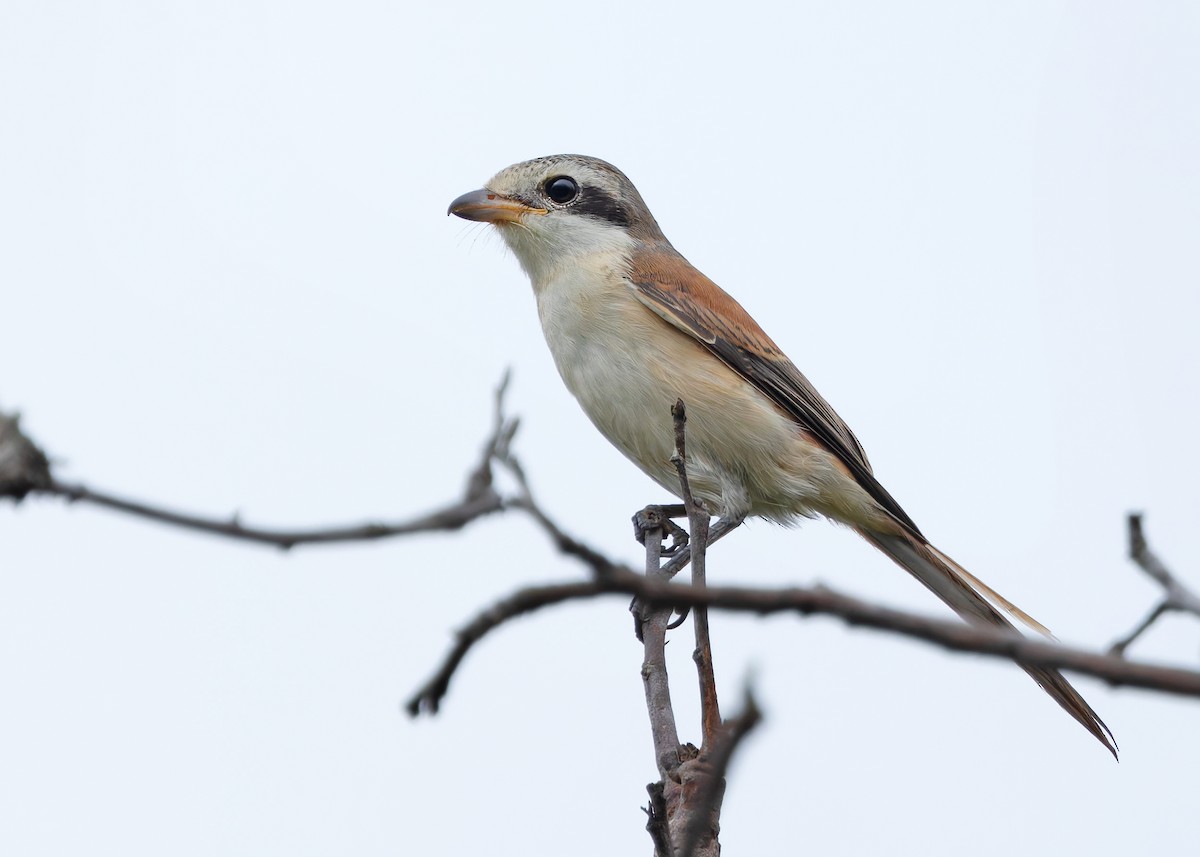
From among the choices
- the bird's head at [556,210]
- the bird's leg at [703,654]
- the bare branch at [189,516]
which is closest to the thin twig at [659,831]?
the bird's leg at [703,654]

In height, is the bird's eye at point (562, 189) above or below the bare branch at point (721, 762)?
above

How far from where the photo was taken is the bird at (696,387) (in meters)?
5.98

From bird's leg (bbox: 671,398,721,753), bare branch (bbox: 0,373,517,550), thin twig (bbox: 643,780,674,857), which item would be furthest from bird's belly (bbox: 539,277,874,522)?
bare branch (bbox: 0,373,517,550)

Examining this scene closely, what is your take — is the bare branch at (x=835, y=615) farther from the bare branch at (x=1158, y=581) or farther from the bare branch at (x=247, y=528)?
the bare branch at (x=1158, y=581)

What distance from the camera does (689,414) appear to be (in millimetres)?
5934

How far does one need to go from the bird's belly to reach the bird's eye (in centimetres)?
88

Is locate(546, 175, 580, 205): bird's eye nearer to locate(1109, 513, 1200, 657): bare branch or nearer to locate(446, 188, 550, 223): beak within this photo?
locate(446, 188, 550, 223): beak

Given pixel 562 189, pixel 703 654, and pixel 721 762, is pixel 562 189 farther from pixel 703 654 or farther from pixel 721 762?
pixel 721 762

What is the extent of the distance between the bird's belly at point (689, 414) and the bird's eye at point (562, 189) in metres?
0.88

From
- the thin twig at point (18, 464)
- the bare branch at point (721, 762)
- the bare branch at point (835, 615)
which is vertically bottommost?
the bare branch at point (721, 762)

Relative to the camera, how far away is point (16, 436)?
5.00ft

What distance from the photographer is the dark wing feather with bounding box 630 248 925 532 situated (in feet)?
20.6

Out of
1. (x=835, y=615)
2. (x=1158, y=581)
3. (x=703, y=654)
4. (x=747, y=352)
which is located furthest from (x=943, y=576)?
(x=835, y=615)

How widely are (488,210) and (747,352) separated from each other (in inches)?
61.9
